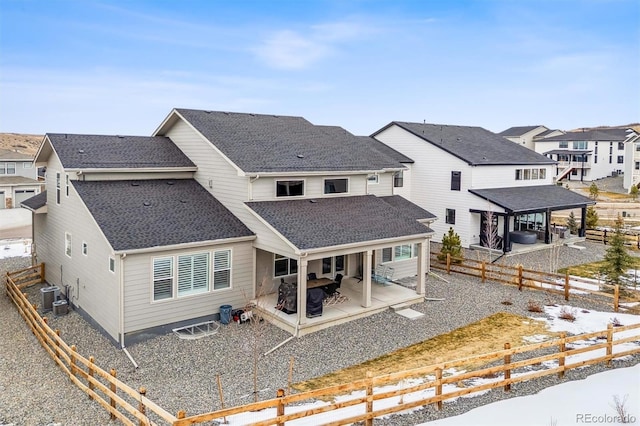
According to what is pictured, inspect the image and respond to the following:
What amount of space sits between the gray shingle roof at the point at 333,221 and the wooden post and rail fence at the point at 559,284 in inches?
200

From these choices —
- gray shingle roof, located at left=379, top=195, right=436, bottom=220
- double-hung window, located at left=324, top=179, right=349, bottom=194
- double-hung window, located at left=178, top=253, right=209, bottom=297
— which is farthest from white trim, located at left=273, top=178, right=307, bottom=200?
gray shingle roof, located at left=379, top=195, right=436, bottom=220

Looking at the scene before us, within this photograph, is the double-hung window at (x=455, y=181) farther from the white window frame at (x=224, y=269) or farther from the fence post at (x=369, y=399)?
the fence post at (x=369, y=399)

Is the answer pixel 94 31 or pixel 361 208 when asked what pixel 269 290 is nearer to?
pixel 361 208

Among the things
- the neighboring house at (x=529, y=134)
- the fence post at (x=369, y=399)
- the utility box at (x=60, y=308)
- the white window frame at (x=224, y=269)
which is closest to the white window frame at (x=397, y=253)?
the white window frame at (x=224, y=269)

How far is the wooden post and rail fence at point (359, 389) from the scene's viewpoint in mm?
8125

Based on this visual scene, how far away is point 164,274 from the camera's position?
14.1 metres

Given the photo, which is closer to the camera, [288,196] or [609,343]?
[609,343]

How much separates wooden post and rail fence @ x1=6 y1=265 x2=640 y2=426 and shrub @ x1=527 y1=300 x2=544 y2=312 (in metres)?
2.94

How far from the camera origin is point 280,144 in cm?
1947

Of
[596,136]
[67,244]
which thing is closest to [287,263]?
[67,244]

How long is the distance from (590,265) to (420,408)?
1899cm

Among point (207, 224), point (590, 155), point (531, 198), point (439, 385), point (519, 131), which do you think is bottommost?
point (439, 385)

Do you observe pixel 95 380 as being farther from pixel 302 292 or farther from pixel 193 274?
pixel 302 292

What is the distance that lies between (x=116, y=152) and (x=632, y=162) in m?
64.4
